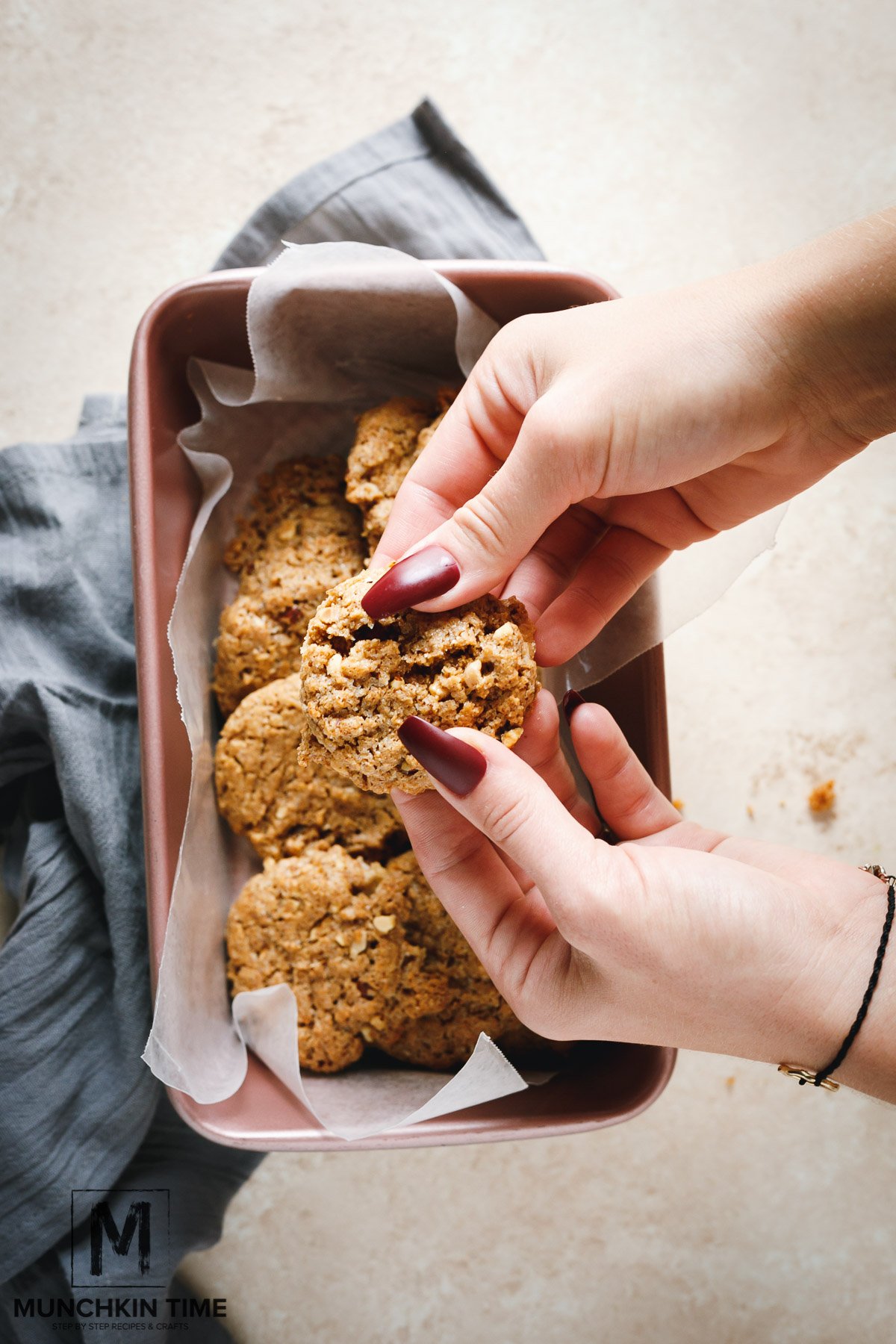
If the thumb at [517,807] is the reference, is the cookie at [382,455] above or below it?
above

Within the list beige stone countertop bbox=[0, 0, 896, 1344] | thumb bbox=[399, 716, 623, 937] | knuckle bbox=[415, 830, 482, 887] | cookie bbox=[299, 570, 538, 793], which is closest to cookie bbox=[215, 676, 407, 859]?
knuckle bbox=[415, 830, 482, 887]

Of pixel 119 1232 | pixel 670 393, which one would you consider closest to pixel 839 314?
Answer: pixel 670 393

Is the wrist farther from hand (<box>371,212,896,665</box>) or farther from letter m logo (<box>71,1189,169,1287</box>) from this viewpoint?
letter m logo (<box>71,1189,169,1287</box>)

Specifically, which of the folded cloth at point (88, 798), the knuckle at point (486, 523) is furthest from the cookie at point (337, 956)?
the knuckle at point (486, 523)

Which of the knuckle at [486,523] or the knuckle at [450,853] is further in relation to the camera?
the knuckle at [450,853]

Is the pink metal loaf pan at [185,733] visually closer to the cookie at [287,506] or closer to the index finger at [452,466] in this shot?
the cookie at [287,506]

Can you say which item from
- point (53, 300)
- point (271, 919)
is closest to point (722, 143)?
point (53, 300)
